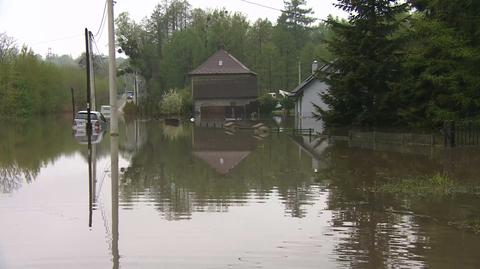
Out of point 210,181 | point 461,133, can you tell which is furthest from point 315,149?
point 210,181

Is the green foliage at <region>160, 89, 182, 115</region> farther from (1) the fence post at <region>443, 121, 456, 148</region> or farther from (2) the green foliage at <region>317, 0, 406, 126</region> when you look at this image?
(1) the fence post at <region>443, 121, 456, 148</region>

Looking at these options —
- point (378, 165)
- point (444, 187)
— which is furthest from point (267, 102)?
point (444, 187)

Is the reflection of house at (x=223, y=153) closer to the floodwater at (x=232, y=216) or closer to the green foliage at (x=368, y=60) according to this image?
the floodwater at (x=232, y=216)

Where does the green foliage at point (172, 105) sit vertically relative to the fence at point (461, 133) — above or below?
above

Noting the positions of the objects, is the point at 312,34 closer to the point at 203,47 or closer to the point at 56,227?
the point at 203,47

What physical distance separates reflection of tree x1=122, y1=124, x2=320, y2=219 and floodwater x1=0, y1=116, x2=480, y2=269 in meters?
0.04

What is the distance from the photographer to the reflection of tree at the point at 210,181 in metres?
12.3

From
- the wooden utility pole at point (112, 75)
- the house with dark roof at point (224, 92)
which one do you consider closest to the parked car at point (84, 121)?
the wooden utility pole at point (112, 75)

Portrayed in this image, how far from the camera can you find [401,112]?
86.2 ft

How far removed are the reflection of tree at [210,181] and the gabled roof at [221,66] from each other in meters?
51.7

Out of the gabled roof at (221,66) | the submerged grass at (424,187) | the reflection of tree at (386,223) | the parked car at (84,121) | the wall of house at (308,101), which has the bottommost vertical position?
the reflection of tree at (386,223)

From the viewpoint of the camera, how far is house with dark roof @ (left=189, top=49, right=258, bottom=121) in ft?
247

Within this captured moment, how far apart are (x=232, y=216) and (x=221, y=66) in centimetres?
6766

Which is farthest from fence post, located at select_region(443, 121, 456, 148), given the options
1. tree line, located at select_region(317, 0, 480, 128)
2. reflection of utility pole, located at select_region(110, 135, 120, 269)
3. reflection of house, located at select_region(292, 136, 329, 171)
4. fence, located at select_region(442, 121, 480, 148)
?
reflection of utility pole, located at select_region(110, 135, 120, 269)
